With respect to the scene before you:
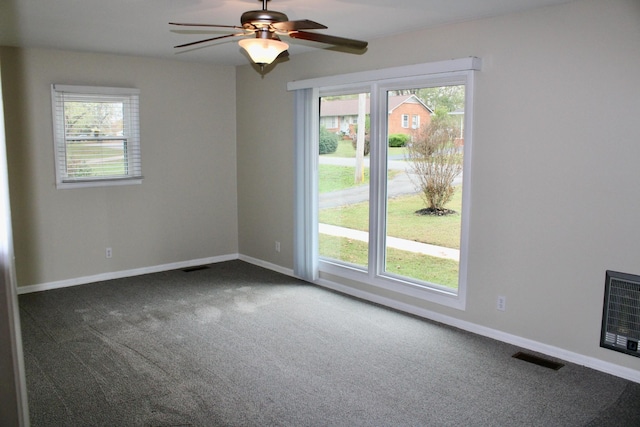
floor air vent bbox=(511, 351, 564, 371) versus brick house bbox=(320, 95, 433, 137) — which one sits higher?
brick house bbox=(320, 95, 433, 137)

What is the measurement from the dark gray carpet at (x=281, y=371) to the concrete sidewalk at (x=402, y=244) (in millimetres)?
616

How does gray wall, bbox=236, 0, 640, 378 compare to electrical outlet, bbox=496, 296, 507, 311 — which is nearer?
gray wall, bbox=236, 0, 640, 378

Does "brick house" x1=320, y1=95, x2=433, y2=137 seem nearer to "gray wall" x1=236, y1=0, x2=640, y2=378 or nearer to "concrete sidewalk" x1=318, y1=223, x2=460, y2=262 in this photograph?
Answer: "gray wall" x1=236, y1=0, x2=640, y2=378

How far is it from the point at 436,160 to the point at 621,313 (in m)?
1.87

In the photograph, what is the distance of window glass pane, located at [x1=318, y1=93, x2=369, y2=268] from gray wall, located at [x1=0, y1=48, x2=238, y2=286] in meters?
1.63

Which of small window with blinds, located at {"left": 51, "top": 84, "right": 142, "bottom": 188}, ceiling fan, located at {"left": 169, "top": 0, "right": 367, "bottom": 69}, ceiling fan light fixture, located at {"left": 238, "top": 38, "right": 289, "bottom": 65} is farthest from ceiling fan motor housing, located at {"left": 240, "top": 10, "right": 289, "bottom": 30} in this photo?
small window with blinds, located at {"left": 51, "top": 84, "right": 142, "bottom": 188}

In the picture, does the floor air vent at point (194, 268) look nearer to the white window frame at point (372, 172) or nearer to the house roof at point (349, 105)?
the white window frame at point (372, 172)

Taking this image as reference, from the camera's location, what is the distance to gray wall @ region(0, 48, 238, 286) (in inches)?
210

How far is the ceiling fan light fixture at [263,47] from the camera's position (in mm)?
3191

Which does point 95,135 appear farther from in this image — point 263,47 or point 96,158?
point 263,47

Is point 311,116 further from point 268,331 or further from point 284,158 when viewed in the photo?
point 268,331

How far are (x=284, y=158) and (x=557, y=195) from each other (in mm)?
3189

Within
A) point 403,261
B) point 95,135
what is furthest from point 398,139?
point 95,135

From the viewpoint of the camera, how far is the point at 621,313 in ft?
11.3
